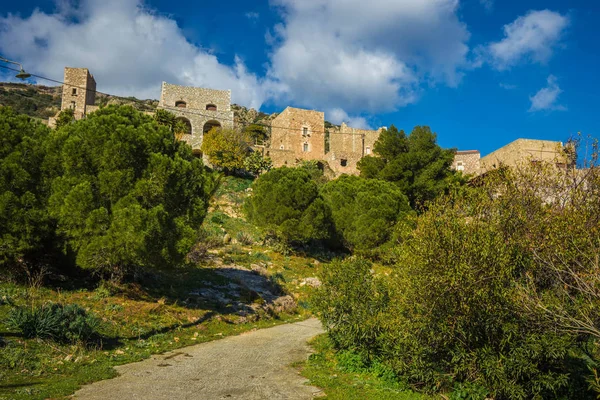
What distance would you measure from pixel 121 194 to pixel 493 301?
35.9 feet

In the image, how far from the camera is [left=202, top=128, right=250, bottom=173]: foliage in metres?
43.3

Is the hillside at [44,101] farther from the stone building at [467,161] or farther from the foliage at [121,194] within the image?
the foliage at [121,194]

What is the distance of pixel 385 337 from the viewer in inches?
391

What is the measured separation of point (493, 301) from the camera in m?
8.25

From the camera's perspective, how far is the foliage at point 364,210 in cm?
2791

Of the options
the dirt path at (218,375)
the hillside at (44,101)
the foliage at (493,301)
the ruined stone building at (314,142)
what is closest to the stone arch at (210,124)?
the ruined stone building at (314,142)

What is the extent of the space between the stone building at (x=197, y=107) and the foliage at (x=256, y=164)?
6793mm

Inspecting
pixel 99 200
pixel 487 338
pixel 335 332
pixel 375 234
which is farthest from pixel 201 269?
pixel 487 338

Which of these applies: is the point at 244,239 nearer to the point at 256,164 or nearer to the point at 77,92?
the point at 256,164

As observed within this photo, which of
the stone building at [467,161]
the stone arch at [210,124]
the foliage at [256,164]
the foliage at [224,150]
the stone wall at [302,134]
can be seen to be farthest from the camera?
the stone wall at [302,134]

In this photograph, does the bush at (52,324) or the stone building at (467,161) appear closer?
the bush at (52,324)

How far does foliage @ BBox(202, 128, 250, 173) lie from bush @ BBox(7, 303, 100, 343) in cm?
3323

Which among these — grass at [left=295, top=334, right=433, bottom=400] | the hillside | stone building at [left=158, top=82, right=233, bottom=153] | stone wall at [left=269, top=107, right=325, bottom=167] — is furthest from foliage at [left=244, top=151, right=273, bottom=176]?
grass at [left=295, top=334, right=433, bottom=400]

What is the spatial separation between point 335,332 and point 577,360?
5.64m
